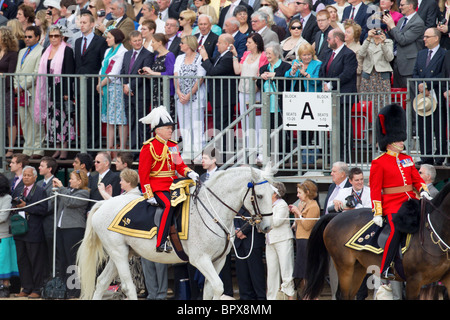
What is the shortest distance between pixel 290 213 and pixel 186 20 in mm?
4296

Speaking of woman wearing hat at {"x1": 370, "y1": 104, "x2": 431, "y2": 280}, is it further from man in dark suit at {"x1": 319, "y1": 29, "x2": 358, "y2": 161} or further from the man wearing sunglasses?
the man wearing sunglasses

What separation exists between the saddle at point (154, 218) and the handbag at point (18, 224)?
2985 millimetres

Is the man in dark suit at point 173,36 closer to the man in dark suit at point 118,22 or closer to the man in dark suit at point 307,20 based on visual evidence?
the man in dark suit at point 118,22

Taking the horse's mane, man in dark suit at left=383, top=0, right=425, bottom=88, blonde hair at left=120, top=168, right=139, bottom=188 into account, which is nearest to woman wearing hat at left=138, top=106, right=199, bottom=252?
blonde hair at left=120, top=168, right=139, bottom=188

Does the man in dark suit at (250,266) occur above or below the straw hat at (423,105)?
below

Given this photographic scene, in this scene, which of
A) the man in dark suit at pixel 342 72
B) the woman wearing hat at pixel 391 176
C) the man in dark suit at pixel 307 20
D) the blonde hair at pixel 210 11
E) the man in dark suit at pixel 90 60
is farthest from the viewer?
the blonde hair at pixel 210 11

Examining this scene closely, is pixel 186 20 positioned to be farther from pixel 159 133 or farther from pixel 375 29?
pixel 159 133

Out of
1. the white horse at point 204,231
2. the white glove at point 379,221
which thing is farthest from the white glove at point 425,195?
the white horse at point 204,231

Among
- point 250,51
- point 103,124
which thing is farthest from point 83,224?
point 250,51

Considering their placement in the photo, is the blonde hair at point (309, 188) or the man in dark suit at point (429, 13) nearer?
the blonde hair at point (309, 188)

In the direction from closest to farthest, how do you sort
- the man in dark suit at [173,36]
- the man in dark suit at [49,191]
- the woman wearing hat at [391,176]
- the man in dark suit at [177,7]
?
1. the woman wearing hat at [391,176]
2. the man in dark suit at [49,191]
3. the man in dark suit at [173,36]
4. the man in dark suit at [177,7]

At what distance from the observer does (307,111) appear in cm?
1451

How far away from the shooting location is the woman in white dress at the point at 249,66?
15.8 meters

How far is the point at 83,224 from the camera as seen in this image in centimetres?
1581
